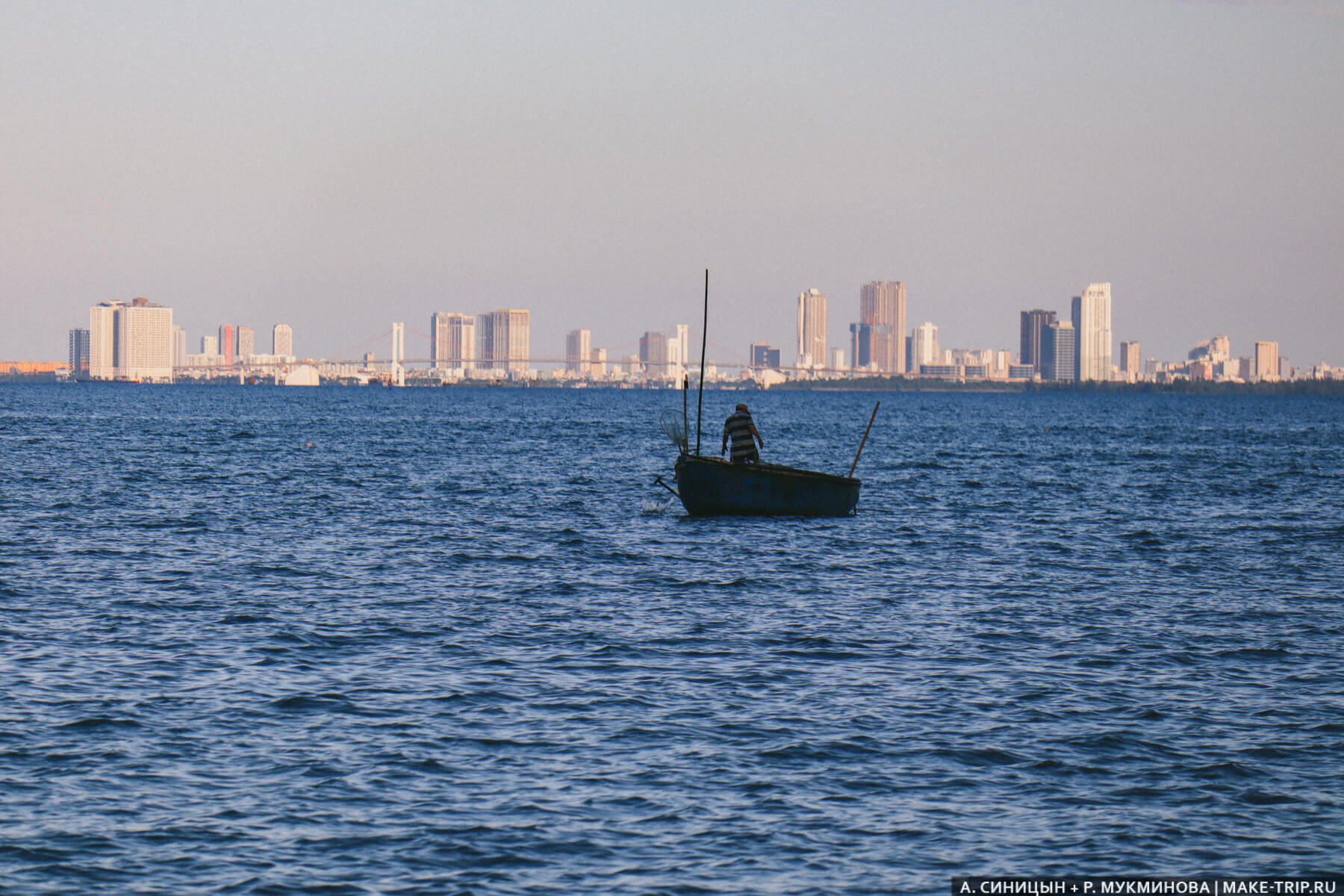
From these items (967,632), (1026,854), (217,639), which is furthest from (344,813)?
(967,632)

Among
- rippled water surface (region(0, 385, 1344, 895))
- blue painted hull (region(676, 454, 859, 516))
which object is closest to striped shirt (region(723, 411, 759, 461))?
blue painted hull (region(676, 454, 859, 516))

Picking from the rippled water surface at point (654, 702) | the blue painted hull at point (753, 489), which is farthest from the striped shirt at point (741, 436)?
the rippled water surface at point (654, 702)

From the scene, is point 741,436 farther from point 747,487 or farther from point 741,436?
point 747,487

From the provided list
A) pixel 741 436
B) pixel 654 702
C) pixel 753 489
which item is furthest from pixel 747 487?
pixel 654 702

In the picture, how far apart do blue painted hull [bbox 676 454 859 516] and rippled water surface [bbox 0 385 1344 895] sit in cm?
73

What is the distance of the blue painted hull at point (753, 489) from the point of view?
118 ft

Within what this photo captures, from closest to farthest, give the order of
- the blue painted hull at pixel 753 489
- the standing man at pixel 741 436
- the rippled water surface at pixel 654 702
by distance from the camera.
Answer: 1. the rippled water surface at pixel 654 702
2. the standing man at pixel 741 436
3. the blue painted hull at pixel 753 489

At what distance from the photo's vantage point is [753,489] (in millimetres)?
36219

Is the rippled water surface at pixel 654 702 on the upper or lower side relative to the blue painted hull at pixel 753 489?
lower

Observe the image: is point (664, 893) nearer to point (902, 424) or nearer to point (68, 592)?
point (68, 592)

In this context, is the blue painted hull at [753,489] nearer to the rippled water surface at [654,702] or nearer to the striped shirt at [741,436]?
the striped shirt at [741,436]

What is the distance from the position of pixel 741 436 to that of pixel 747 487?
5.48 ft

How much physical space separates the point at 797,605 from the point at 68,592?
1226 cm

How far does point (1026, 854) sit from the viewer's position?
11.0 m
